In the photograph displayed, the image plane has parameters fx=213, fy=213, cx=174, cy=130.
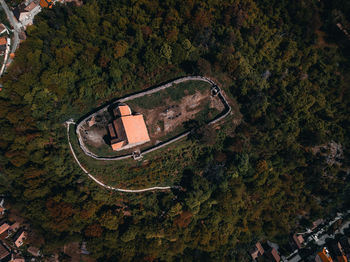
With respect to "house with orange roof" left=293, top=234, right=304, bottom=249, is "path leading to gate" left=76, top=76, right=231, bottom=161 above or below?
above

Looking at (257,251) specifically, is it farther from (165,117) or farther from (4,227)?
(4,227)

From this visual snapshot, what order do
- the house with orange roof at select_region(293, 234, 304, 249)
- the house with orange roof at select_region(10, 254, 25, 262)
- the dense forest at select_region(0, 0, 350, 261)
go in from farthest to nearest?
the house with orange roof at select_region(293, 234, 304, 249) → the house with orange roof at select_region(10, 254, 25, 262) → the dense forest at select_region(0, 0, 350, 261)

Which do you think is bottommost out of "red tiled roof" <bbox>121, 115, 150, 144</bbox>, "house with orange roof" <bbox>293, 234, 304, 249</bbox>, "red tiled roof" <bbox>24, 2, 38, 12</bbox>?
"house with orange roof" <bbox>293, 234, 304, 249</bbox>

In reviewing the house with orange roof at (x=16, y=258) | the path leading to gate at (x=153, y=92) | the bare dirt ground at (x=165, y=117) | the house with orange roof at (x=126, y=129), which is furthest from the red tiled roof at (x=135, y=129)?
the house with orange roof at (x=16, y=258)

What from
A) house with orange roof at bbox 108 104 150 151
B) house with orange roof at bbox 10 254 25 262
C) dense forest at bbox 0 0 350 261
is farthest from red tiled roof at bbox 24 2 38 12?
house with orange roof at bbox 10 254 25 262

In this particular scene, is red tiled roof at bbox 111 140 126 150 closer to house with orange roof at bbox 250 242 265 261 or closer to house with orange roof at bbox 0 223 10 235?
house with orange roof at bbox 0 223 10 235

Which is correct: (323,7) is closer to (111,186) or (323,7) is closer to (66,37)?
(66,37)

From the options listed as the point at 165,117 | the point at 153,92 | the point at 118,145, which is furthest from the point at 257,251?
the point at 153,92

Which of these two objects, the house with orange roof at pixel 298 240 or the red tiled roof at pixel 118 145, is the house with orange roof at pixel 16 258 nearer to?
the red tiled roof at pixel 118 145
